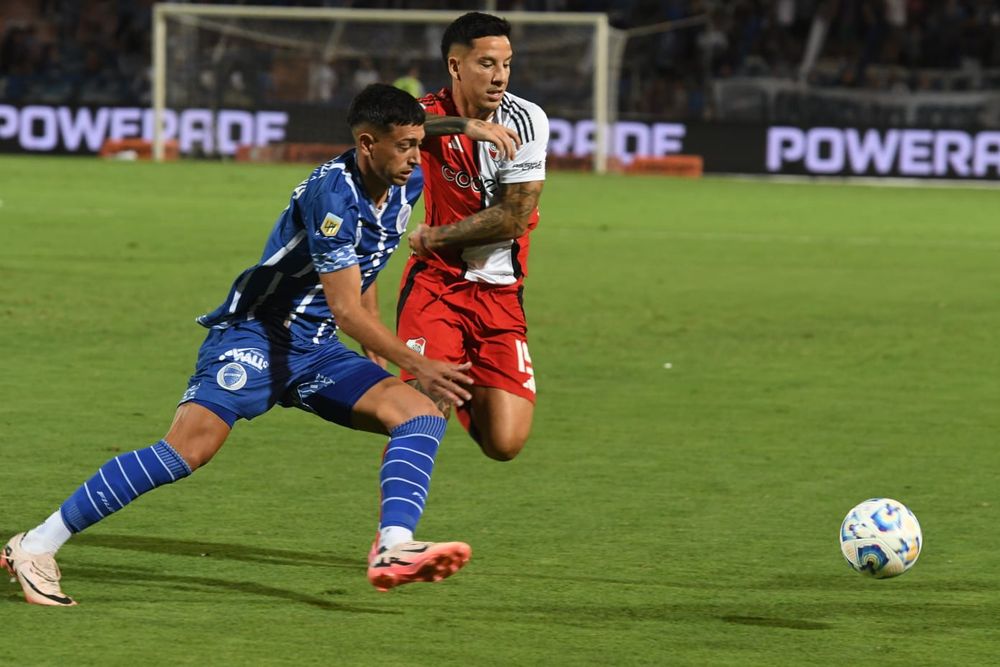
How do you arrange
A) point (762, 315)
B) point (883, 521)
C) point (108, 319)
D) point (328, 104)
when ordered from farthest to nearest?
point (328, 104), point (762, 315), point (108, 319), point (883, 521)

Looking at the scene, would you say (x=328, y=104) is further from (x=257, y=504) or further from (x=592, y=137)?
(x=257, y=504)

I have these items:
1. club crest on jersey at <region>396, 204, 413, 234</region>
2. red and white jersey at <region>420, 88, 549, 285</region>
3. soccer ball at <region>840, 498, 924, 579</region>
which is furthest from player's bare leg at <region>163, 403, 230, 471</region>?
soccer ball at <region>840, 498, 924, 579</region>

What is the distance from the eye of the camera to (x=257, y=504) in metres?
6.94

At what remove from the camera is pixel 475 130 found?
6.32 m

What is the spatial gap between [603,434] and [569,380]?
1697 millimetres

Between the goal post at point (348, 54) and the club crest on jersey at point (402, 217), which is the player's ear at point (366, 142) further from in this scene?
the goal post at point (348, 54)

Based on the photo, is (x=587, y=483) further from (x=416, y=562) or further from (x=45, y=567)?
(x=45, y=567)

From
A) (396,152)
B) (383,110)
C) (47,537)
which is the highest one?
(383,110)

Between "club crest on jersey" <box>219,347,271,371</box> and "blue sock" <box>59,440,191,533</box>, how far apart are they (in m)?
0.34

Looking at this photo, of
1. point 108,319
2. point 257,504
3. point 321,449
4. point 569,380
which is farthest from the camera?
point 108,319

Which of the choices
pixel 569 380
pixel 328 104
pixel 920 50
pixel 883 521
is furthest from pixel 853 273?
pixel 920 50

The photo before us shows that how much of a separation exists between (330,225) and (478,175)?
147 cm

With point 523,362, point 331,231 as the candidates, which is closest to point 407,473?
point 331,231

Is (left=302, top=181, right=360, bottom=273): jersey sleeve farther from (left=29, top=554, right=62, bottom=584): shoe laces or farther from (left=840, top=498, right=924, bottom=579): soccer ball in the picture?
(left=840, top=498, right=924, bottom=579): soccer ball
